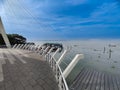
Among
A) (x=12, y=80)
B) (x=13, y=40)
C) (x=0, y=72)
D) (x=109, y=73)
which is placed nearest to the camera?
(x=12, y=80)

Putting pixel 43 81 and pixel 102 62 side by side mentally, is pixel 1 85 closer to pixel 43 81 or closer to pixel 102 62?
pixel 43 81

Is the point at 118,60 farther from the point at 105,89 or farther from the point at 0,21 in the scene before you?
the point at 0,21

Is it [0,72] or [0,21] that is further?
[0,21]

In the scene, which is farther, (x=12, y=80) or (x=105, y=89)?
(x=105, y=89)

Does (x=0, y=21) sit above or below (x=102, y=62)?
above

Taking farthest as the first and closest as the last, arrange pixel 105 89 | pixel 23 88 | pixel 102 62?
pixel 102 62, pixel 105 89, pixel 23 88

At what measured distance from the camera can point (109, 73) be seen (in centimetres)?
1772

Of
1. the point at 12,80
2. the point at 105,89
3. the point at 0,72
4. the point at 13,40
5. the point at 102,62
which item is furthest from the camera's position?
the point at 13,40

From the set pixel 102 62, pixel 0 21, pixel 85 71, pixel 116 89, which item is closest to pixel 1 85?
pixel 116 89

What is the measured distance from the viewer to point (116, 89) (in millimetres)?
12367

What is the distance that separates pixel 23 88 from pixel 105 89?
25.4 ft

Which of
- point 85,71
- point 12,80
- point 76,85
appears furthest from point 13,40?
point 12,80

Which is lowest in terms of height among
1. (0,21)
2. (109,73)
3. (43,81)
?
(109,73)

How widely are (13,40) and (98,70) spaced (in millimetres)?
35701
